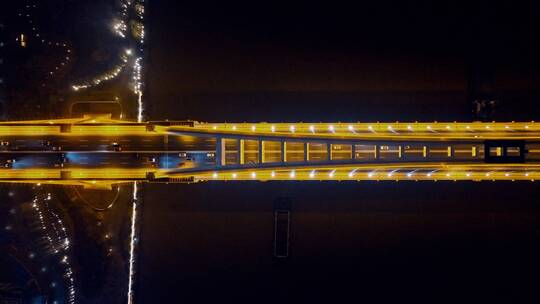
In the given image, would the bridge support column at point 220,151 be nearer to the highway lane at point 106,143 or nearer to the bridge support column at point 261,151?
the highway lane at point 106,143

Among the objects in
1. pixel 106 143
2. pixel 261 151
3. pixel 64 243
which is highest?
pixel 106 143

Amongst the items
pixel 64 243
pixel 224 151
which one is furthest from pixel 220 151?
pixel 64 243

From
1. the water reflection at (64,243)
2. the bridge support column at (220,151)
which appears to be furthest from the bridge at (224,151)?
the water reflection at (64,243)

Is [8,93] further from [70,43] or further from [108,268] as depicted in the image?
[108,268]

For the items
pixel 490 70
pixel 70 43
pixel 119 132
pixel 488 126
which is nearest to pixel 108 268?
pixel 119 132

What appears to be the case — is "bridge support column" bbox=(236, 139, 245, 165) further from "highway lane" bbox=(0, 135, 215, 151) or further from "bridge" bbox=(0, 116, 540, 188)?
"highway lane" bbox=(0, 135, 215, 151)

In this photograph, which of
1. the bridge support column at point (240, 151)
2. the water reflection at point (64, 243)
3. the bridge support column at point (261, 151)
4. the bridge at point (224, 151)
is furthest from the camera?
the water reflection at point (64, 243)

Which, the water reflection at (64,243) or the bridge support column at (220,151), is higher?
the bridge support column at (220,151)

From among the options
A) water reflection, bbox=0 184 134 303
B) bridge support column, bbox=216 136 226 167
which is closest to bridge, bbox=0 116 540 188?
bridge support column, bbox=216 136 226 167

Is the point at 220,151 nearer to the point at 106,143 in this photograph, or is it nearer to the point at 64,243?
the point at 106,143
